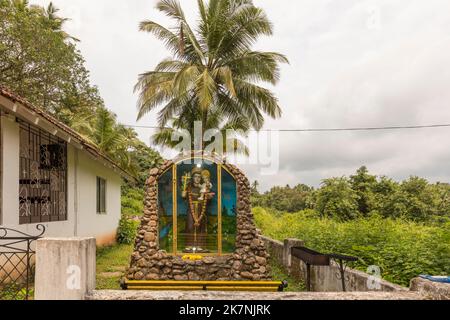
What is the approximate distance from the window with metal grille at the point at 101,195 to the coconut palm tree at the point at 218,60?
10.2ft

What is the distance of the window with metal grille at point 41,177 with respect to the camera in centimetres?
775

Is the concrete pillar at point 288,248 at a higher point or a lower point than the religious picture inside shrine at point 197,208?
lower

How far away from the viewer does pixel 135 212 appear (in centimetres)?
2484

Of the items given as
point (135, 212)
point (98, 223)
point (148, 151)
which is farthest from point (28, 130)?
point (148, 151)

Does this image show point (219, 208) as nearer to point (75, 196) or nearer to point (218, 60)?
point (75, 196)

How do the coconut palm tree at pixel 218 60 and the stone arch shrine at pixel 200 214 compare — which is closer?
the stone arch shrine at pixel 200 214

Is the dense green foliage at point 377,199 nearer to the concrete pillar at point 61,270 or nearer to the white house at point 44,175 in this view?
the white house at point 44,175

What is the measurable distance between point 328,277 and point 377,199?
51.2 ft

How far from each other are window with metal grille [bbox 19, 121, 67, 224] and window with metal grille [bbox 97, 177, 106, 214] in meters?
3.69

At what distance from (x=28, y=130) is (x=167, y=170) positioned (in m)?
3.21

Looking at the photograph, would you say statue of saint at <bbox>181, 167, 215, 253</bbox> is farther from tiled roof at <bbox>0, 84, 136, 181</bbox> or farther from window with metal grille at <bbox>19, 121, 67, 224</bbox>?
window with metal grille at <bbox>19, 121, 67, 224</bbox>

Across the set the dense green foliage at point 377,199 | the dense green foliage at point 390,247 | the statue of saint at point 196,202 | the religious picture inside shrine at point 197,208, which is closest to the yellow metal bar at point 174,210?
the religious picture inside shrine at point 197,208

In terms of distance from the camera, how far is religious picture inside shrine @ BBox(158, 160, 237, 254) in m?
8.71

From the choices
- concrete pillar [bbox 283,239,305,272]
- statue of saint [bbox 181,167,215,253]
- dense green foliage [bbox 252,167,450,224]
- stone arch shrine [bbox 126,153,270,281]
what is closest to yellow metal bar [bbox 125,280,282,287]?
stone arch shrine [bbox 126,153,270,281]
